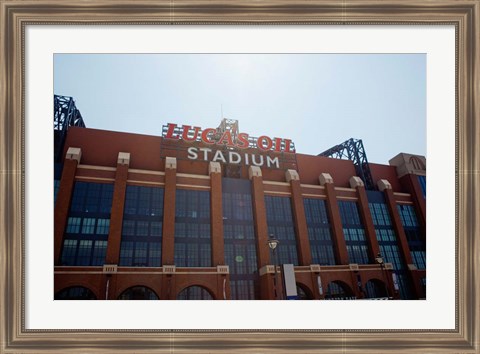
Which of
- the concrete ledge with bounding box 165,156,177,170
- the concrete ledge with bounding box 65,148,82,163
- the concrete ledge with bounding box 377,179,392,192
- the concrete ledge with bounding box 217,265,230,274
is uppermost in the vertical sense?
the concrete ledge with bounding box 65,148,82,163

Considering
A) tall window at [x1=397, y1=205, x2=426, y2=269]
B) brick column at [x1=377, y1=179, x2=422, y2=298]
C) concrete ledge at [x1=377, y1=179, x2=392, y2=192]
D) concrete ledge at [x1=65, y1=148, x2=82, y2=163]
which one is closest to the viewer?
concrete ledge at [x1=65, y1=148, x2=82, y2=163]

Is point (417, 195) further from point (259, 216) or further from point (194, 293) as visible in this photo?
point (194, 293)

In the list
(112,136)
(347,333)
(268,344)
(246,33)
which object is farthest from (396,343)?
(112,136)

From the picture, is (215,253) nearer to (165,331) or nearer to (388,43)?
(165,331)

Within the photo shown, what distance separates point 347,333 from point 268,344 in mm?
2408

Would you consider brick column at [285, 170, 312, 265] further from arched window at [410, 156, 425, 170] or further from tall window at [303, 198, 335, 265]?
arched window at [410, 156, 425, 170]

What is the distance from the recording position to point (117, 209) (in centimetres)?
3603

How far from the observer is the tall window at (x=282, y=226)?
136 ft

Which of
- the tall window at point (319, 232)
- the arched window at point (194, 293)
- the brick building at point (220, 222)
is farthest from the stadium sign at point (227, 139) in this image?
the arched window at point (194, 293)

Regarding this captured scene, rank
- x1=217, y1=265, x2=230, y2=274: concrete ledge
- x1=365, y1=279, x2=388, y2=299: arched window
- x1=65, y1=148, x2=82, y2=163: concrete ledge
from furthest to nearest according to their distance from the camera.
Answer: x1=365, y1=279, x2=388, y2=299: arched window → x1=65, y1=148, x2=82, y2=163: concrete ledge → x1=217, y1=265, x2=230, y2=274: concrete ledge

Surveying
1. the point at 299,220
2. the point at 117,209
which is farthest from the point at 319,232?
the point at 117,209

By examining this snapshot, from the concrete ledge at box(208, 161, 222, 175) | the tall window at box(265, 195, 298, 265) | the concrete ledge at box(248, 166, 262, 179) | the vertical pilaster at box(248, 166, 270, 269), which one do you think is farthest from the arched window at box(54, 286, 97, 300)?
the concrete ledge at box(248, 166, 262, 179)

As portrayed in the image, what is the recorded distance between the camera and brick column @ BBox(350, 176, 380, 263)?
45719 millimetres

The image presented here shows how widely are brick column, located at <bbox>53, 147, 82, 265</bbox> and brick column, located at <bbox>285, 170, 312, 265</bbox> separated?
27.0 metres
